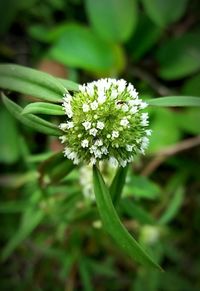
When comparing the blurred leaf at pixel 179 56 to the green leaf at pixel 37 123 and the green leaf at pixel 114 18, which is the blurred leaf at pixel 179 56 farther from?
the green leaf at pixel 37 123

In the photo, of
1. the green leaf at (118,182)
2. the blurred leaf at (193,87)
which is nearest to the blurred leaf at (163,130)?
the blurred leaf at (193,87)

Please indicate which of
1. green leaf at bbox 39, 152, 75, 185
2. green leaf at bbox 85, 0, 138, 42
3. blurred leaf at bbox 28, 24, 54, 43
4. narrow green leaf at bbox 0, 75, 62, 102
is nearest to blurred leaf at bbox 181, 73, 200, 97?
green leaf at bbox 85, 0, 138, 42

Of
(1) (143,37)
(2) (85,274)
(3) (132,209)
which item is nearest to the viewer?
(3) (132,209)

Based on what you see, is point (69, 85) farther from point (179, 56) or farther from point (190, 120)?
point (179, 56)

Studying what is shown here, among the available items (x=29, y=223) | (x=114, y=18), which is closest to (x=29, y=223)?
(x=29, y=223)

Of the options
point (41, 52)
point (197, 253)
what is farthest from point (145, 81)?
point (197, 253)

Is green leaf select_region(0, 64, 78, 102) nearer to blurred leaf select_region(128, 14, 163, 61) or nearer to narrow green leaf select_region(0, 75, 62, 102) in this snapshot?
narrow green leaf select_region(0, 75, 62, 102)

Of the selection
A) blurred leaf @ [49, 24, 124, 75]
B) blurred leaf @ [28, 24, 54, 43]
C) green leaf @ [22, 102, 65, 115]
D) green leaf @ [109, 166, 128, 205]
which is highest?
blurred leaf @ [28, 24, 54, 43]

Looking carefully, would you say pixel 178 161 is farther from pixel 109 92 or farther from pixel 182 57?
pixel 109 92
